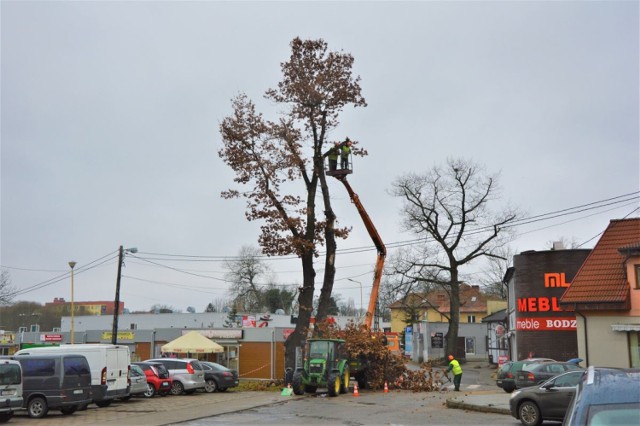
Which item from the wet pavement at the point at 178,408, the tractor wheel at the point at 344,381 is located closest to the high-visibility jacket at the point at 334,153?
the tractor wheel at the point at 344,381

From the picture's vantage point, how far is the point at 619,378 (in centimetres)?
514

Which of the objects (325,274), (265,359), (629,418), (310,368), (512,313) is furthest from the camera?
(512,313)

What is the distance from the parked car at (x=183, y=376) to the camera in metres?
29.1

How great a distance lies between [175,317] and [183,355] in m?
22.7

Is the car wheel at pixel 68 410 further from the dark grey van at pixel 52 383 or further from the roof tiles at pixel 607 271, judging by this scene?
the roof tiles at pixel 607 271

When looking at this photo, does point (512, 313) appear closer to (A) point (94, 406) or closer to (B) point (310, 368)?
(B) point (310, 368)

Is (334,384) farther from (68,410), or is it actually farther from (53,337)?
(53,337)

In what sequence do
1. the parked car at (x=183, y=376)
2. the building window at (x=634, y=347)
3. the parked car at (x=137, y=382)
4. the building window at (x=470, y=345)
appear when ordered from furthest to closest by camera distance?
the building window at (x=470, y=345) < the parked car at (x=183, y=376) < the building window at (x=634, y=347) < the parked car at (x=137, y=382)

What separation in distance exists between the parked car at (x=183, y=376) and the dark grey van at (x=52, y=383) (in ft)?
27.4

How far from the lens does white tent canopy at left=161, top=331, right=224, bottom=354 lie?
35.5 m

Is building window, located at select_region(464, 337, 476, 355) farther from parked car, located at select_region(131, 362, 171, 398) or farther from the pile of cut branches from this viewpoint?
parked car, located at select_region(131, 362, 171, 398)

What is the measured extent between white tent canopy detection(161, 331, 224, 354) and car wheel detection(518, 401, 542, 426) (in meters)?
23.1

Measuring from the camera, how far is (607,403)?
4777 mm

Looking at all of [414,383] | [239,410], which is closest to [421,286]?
[414,383]
